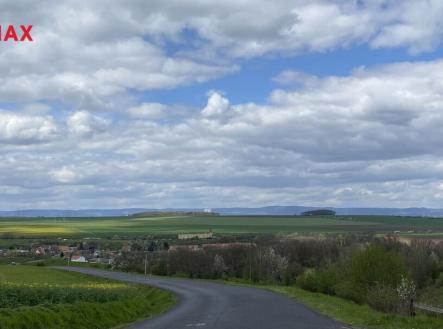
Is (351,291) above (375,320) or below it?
below

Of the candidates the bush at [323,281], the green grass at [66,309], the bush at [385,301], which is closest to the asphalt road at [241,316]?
the green grass at [66,309]

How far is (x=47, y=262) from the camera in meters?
111

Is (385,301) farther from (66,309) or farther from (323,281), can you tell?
(323,281)

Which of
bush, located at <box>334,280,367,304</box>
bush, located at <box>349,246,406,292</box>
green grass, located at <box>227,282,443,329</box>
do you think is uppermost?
bush, located at <box>349,246,406,292</box>

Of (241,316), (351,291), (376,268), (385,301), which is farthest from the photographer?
(376,268)

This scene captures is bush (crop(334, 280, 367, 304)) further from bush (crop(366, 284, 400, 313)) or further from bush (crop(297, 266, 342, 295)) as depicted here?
bush (crop(366, 284, 400, 313))

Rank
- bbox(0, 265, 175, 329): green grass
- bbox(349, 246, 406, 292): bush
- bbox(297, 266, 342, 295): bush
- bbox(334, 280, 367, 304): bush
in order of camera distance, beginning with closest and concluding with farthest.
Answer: bbox(0, 265, 175, 329): green grass → bbox(334, 280, 367, 304): bush → bbox(349, 246, 406, 292): bush → bbox(297, 266, 342, 295): bush

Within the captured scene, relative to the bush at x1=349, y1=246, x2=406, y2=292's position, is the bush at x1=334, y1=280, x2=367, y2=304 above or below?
below

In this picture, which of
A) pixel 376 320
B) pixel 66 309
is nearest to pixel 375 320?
pixel 376 320

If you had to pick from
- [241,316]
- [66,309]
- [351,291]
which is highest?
[66,309]

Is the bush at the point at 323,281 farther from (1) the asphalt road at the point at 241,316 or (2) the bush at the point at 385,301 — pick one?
(2) the bush at the point at 385,301

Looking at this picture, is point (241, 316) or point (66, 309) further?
point (241, 316)

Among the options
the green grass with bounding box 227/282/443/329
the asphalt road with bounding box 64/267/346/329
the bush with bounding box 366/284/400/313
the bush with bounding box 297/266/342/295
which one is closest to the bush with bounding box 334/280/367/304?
the bush with bounding box 297/266/342/295

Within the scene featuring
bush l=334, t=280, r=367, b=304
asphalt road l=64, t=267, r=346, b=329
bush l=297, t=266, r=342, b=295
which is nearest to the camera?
asphalt road l=64, t=267, r=346, b=329
